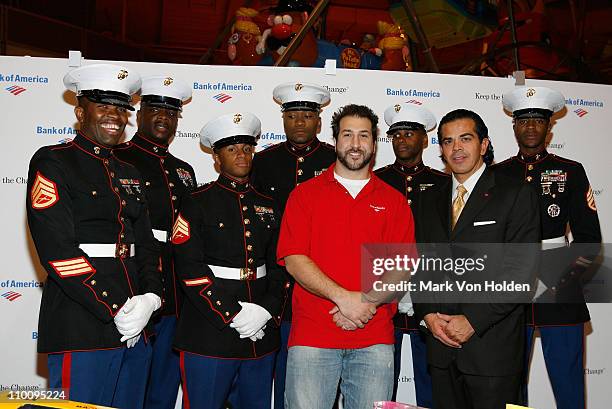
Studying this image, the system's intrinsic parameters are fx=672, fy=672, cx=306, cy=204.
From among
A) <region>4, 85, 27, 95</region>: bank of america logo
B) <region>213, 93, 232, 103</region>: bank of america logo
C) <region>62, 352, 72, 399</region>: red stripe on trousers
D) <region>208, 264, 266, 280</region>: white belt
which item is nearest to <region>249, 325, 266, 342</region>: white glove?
<region>208, 264, 266, 280</region>: white belt

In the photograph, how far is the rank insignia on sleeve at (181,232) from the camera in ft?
10.2

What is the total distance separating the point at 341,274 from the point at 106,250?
972 millimetres

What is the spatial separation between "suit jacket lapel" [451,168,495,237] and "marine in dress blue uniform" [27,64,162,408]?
4.35ft

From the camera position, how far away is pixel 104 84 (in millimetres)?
2842

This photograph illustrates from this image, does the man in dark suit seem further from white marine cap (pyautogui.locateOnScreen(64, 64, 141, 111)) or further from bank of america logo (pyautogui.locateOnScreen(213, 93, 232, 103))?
bank of america logo (pyautogui.locateOnScreen(213, 93, 232, 103))

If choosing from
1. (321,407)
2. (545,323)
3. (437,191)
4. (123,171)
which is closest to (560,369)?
(545,323)

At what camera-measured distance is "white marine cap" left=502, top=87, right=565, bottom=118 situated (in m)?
3.88

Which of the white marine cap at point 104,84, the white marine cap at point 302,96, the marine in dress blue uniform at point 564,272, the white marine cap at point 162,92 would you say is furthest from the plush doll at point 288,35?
the white marine cap at point 104,84

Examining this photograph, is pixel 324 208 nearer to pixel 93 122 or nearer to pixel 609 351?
pixel 93 122

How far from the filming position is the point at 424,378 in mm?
3854

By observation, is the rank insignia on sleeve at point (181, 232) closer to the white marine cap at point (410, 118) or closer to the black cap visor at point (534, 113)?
the white marine cap at point (410, 118)

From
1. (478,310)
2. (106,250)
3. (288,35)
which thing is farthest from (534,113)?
(106,250)

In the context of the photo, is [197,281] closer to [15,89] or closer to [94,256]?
[94,256]

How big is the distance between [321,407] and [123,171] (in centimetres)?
134
